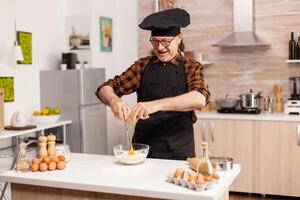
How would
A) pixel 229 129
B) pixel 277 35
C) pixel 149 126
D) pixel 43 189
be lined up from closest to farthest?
pixel 43 189, pixel 149 126, pixel 229 129, pixel 277 35

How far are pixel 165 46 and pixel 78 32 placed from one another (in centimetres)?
300

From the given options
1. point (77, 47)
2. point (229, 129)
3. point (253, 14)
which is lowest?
point (229, 129)

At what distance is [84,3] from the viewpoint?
518cm

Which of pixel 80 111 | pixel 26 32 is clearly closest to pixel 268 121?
pixel 80 111

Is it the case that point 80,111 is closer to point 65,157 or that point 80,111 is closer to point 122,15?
point 122,15

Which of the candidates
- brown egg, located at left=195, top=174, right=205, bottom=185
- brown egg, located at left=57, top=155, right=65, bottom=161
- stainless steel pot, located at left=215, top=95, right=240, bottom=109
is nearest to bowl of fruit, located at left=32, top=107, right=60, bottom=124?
stainless steel pot, located at left=215, top=95, right=240, bottom=109

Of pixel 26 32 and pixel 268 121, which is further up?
pixel 26 32

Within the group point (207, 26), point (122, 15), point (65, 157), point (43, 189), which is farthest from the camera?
point (122, 15)

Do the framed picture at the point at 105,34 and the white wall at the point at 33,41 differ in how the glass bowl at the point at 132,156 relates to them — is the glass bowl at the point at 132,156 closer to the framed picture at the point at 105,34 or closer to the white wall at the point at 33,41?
the white wall at the point at 33,41

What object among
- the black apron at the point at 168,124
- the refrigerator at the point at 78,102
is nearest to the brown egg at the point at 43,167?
the black apron at the point at 168,124

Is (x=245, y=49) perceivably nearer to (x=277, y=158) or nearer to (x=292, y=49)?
(x=292, y=49)

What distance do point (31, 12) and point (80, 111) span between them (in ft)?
4.13

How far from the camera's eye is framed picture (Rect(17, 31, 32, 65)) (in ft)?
15.2

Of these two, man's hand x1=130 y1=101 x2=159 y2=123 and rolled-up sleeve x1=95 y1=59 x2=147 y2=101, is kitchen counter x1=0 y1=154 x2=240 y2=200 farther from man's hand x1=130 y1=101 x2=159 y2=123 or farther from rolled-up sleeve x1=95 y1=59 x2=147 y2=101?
rolled-up sleeve x1=95 y1=59 x2=147 y2=101
